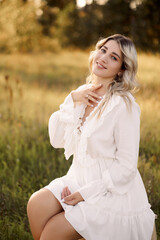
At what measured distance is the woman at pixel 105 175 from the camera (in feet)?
6.37

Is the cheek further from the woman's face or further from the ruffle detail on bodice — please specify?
the ruffle detail on bodice

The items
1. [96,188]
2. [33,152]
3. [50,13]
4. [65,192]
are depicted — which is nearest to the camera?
[96,188]

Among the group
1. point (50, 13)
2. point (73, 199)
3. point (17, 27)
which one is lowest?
point (73, 199)

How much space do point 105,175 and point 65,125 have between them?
612 mm

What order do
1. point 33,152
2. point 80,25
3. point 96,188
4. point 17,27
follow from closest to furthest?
point 96,188 → point 33,152 → point 17,27 → point 80,25

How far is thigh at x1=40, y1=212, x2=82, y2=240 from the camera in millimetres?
1913

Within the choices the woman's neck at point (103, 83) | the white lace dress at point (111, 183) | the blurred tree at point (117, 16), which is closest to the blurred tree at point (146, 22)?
the blurred tree at point (117, 16)

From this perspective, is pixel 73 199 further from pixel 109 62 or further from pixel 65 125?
pixel 109 62

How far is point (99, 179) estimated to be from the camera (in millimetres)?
2066

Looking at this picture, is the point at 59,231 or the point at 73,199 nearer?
the point at 59,231

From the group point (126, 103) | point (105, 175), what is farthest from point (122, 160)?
point (126, 103)

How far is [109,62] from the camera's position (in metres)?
2.22

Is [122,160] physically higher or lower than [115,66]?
lower

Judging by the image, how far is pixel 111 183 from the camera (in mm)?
1966
